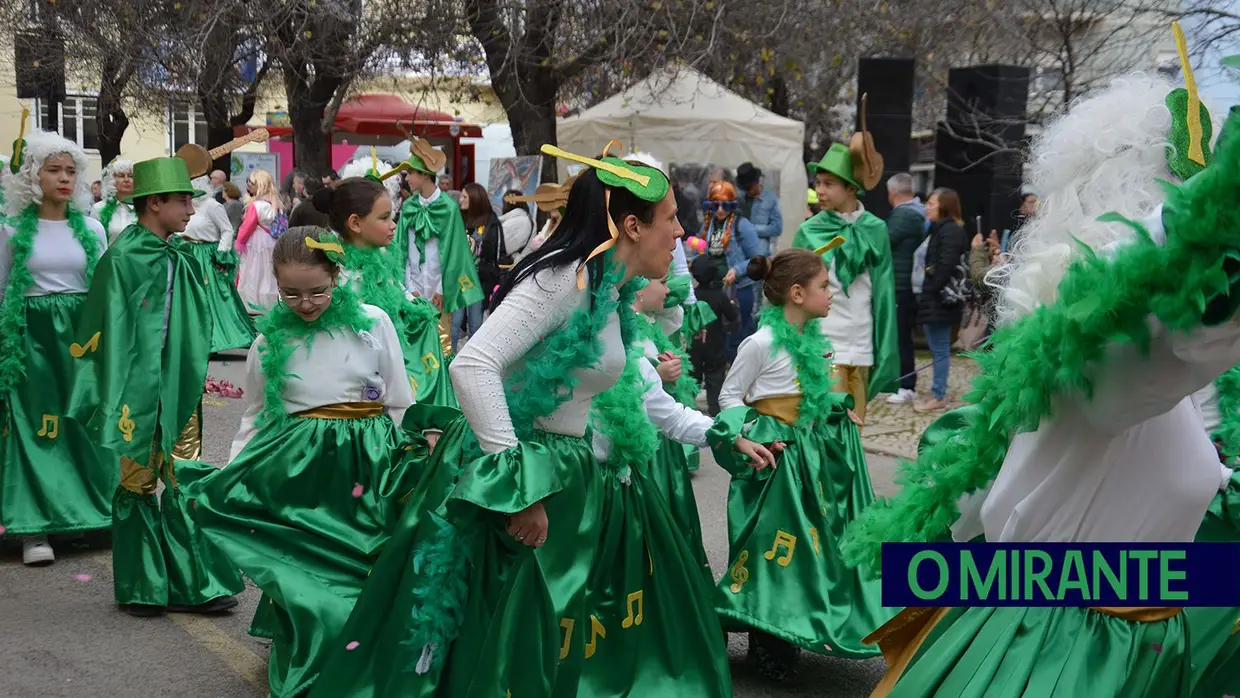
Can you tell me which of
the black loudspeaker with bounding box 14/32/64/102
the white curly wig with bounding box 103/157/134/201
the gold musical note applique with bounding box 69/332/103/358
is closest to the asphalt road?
the gold musical note applique with bounding box 69/332/103/358

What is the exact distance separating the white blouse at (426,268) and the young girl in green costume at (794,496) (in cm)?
470

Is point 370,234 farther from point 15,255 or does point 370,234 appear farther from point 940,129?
point 940,129

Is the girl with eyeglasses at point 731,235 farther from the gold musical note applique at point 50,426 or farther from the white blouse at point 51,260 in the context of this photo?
the gold musical note applique at point 50,426

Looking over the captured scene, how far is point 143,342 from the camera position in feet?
18.1

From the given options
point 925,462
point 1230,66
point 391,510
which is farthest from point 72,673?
point 1230,66

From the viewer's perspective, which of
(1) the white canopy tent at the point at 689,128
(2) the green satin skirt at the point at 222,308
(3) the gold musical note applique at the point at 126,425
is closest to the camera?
(3) the gold musical note applique at the point at 126,425

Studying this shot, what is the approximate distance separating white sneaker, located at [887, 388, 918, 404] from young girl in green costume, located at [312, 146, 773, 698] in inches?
332

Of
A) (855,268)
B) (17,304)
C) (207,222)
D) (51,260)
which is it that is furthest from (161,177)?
(207,222)

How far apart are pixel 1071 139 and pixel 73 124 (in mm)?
36877

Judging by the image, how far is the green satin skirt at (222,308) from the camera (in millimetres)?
5762

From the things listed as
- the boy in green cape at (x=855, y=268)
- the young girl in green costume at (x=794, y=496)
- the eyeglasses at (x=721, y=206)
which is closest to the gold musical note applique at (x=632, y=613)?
the young girl in green costume at (x=794, y=496)

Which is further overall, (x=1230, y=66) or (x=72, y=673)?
(x=72, y=673)

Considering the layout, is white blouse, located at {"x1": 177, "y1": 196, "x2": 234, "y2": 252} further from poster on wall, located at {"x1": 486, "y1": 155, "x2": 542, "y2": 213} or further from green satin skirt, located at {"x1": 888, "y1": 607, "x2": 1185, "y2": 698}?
green satin skirt, located at {"x1": 888, "y1": 607, "x2": 1185, "y2": 698}

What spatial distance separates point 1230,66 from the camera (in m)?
2.06
